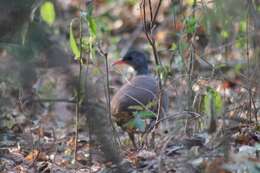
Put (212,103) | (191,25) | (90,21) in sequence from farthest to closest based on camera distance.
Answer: (191,25), (212,103), (90,21)

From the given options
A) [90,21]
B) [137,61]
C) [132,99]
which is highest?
[90,21]

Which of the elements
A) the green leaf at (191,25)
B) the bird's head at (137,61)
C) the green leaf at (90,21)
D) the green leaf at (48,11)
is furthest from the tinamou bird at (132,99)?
the bird's head at (137,61)

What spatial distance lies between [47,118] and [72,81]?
512cm

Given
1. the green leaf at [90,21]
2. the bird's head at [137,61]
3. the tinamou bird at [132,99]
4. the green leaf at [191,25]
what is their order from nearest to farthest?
1. the green leaf at [90,21]
2. the green leaf at [191,25]
3. the tinamou bird at [132,99]
4. the bird's head at [137,61]

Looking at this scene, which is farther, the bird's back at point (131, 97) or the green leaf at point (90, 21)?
the bird's back at point (131, 97)

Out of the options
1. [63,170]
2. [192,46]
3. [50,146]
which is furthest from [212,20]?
[50,146]

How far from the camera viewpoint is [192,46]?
5.51 meters

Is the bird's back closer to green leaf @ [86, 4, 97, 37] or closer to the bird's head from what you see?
green leaf @ [86, 4, 97, 37]

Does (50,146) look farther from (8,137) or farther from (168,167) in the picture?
(168,167)

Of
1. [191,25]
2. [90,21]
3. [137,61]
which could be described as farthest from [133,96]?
[137,61]

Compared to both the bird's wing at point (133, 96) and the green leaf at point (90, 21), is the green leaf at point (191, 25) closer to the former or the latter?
the bird's wing at point (133, 96)

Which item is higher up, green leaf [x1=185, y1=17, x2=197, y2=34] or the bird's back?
green leaf [x1=185, y1=17, x2=197, y2=34]

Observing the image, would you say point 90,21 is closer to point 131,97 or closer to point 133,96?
point 131,97

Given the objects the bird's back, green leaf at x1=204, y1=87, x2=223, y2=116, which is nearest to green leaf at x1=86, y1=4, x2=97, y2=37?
green leaf at x1=204, y1=87, x2=223, y2=116
